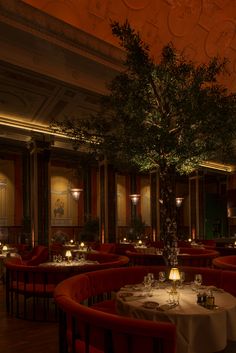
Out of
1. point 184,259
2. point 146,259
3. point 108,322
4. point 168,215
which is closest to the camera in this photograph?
point 108,322

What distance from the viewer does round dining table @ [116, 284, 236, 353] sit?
10.4 feet

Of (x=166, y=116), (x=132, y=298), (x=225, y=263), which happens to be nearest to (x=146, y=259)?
(x=225, y=263)

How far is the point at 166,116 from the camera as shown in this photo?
4.48 metres

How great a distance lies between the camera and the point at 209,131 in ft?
14.6

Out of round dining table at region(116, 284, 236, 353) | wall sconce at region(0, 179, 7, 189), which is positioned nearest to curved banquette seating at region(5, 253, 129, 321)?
round dining table at region(116, 284, 236, 353)

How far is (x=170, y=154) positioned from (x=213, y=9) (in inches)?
166

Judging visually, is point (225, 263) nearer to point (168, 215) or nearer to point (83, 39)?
point (168, 215)

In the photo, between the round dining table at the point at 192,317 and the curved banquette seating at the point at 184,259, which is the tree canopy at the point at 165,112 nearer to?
the round dining table at the point at 192,317

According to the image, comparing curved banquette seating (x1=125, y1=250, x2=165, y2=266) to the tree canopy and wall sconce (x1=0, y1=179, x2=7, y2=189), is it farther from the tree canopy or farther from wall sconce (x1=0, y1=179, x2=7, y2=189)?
wall sconce (x1=0, y1=179, x2=7, y2=189)

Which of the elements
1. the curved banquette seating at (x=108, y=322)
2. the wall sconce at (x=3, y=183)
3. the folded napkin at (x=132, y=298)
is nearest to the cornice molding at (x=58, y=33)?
the curved banquette seating at (x=108, y=322)

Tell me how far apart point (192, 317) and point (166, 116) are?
7.33ft

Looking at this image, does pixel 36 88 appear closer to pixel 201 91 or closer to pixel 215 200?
pixel 201 91

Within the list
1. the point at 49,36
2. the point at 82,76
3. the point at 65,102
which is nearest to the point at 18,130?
the point at 65,102

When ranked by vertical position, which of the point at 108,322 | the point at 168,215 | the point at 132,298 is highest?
the point at 168,215
